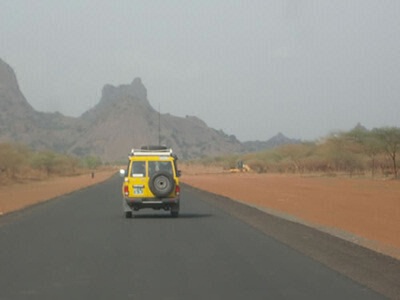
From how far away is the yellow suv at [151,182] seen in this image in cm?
2845

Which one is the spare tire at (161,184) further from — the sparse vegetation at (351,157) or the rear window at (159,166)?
the sparse vegetation at (351,157)

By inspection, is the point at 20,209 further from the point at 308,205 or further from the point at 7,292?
the point at 7,292

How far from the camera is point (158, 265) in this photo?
14.5m

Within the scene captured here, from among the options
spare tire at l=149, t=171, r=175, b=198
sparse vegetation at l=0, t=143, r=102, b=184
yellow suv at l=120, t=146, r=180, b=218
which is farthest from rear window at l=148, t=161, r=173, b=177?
sparse vegetation at l=0, t=143, r=102, b=184

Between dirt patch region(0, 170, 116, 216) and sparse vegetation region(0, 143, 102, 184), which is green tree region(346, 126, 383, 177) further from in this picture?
sparse vegetation region(0, 143, 102, 184)

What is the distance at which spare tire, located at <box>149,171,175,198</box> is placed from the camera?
28.4 meters

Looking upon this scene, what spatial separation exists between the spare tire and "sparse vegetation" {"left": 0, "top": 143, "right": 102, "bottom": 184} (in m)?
60.0

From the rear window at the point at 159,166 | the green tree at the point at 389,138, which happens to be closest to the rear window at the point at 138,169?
the rear window at the point at 159,166

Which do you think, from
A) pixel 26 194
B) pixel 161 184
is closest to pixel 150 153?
pixel 161 184

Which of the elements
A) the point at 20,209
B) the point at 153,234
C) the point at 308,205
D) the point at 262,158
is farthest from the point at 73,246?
the point at 262,158

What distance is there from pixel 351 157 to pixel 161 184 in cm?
8734

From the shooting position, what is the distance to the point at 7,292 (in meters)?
11.2

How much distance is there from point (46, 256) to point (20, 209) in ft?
66.2

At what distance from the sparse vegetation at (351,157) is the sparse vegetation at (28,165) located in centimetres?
3724
